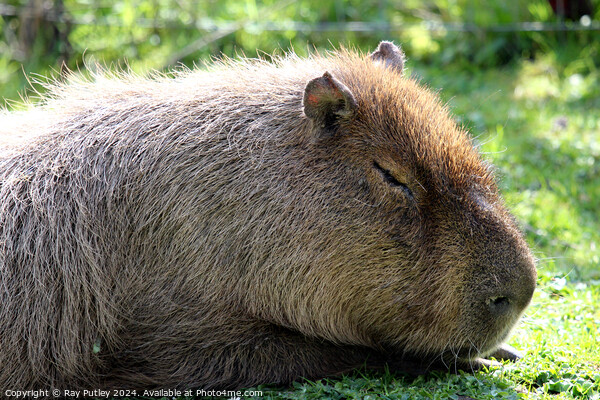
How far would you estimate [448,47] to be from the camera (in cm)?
861

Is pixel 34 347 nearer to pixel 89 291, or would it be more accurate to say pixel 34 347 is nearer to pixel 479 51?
pixel 89 291

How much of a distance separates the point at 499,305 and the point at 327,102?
1.21 metres

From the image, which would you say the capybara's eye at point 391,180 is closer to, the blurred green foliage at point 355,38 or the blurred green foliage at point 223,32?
the blurred green foliage at point 355,38

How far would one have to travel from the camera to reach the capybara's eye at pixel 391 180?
333 cm

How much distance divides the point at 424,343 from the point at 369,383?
1.07 ft

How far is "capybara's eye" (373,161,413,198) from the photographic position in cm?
333

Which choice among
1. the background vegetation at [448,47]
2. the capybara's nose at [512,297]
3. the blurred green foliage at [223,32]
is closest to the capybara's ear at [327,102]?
the capybara's nose at [512,297]

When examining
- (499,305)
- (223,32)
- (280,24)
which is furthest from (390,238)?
(280,24)

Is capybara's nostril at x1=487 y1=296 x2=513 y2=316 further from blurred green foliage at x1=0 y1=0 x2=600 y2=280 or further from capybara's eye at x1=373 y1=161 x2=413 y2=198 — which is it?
blurred green foliage at x1=0 y1=0 x2=600 y2=280

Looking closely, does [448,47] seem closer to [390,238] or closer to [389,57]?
[389,57]

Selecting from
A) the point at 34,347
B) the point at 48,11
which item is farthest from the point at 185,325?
the point at 48,11

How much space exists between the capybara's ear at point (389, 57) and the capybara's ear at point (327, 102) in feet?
1.99

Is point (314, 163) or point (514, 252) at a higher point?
point (314, 163)

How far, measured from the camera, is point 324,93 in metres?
3.26
